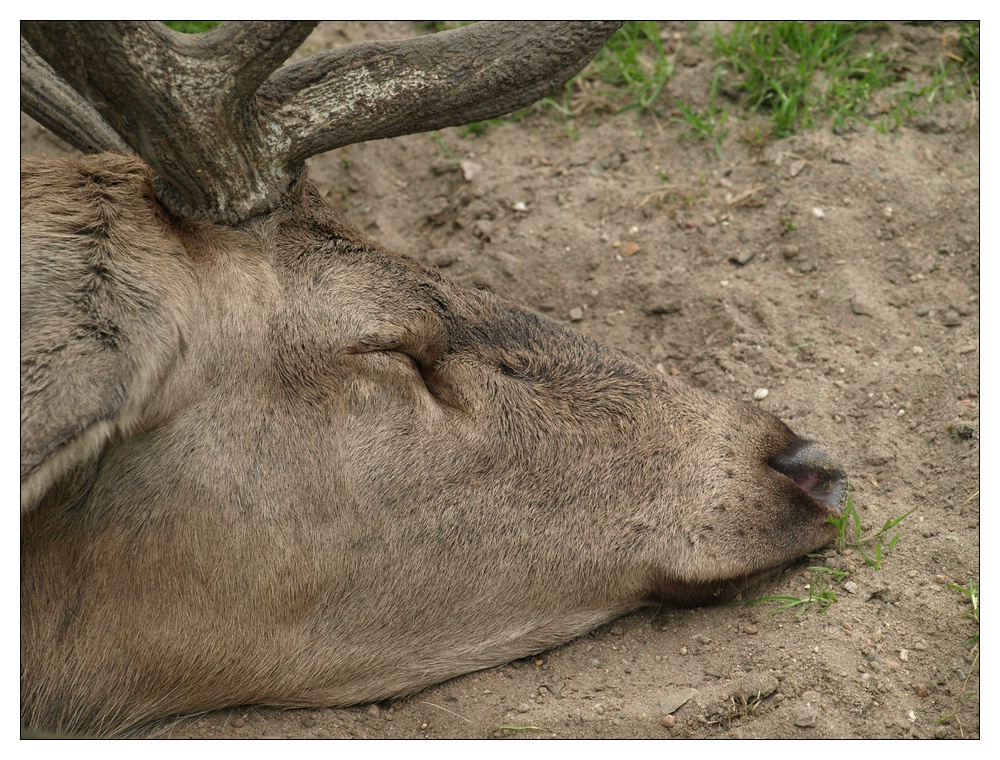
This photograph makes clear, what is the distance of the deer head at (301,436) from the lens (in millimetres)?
2633

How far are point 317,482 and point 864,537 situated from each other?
180 centimetres

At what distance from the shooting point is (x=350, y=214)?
518 centimetres

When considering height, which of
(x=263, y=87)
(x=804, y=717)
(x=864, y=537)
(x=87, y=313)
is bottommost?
(x=804, y=717)

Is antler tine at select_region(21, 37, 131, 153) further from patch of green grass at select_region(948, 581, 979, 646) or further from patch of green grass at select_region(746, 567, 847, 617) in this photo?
patch of green grass at select_region(948, 581, 979, 646)

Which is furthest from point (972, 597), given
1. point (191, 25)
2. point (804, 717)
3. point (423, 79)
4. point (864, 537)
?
point (191, 25)

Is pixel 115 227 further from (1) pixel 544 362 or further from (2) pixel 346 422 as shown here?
(1) pixel 544 362

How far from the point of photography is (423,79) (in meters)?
2.96

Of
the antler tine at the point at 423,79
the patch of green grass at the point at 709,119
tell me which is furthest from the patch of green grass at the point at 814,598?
the patch of green grass at the point at 709,119

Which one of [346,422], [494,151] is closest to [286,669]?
[346,422]

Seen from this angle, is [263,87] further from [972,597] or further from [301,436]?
[972,597]

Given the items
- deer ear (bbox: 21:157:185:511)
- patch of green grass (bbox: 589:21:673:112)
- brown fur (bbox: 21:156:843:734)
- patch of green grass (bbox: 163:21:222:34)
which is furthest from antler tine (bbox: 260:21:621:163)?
patch of green grass (bbox: 163:21:222:34)

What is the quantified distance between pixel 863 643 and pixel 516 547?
1.05m

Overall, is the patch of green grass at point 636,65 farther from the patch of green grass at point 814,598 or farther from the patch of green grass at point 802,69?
the patch of green grass at point 814,598

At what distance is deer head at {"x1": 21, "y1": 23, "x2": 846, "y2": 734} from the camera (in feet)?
8.64
